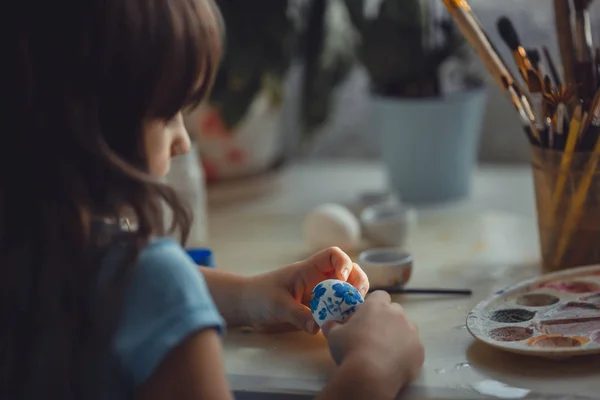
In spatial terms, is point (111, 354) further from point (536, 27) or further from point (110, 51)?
point (536, 27)

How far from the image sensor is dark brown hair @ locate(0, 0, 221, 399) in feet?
2.03

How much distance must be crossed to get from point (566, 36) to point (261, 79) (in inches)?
19.2

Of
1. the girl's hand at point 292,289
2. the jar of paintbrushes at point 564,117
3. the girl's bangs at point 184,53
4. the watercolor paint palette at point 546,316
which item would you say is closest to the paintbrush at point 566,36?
the jar of paintbrushes at point 564,117

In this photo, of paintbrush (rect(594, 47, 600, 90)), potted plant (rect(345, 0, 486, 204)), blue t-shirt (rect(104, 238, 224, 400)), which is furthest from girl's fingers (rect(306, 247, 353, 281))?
potted plant (rect(345, 0, 486, 204))

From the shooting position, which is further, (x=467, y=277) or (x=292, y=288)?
(x=467, y=277)

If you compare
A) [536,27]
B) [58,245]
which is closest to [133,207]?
[58,245]

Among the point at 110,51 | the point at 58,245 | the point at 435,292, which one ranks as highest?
the point at 110,51

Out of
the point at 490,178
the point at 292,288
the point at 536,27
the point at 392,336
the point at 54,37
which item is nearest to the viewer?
the point at 54,37

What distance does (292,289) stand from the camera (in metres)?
0.86

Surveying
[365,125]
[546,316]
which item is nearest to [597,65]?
[546,316]

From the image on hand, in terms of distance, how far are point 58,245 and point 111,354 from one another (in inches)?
3.4

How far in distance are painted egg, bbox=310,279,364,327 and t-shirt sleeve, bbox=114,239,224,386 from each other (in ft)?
0.48

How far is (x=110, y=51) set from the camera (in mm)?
622

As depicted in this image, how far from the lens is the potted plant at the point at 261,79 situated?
49.1 inches
